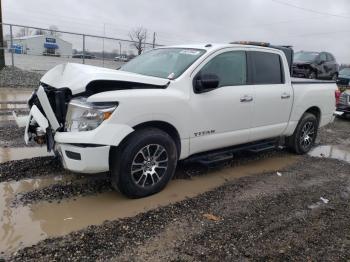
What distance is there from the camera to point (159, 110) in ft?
13.6

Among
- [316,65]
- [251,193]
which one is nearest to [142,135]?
[251,193]

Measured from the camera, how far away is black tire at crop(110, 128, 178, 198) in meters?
3.95

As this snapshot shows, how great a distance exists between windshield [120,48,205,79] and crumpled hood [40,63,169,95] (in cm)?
40

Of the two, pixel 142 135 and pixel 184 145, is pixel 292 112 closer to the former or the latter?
pixel 184 145

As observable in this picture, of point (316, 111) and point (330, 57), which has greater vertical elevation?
point (330, 57)

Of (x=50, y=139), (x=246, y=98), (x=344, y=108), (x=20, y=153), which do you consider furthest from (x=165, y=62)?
(x=344, y=108)

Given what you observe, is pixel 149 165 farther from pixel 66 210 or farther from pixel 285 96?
pixel 285 96

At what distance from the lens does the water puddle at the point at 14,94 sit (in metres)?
10.4

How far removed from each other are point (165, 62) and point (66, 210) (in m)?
2.41

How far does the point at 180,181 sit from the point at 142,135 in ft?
3.90

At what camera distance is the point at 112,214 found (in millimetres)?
3824

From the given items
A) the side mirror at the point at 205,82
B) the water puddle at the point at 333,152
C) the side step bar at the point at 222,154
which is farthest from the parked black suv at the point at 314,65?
the side mirror at the point at 205,82

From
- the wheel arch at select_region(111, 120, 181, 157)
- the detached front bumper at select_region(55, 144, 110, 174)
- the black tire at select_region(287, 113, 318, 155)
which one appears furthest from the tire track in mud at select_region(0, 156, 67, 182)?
the black tire at select_region(287, 113, 318, 155)

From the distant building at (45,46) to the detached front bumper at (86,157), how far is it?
578 inches
